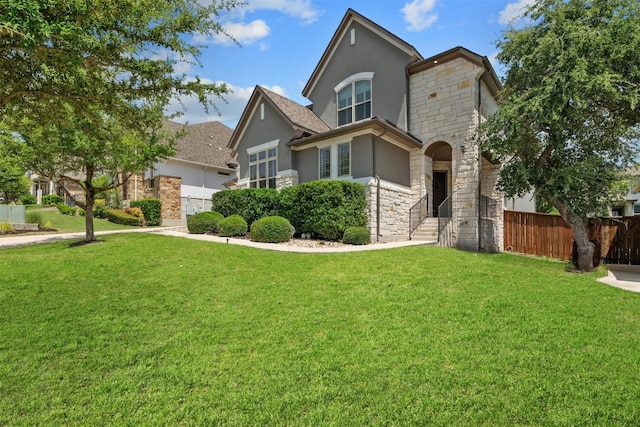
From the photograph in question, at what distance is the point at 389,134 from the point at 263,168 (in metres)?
7.59

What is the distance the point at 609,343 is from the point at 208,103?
8124 mm

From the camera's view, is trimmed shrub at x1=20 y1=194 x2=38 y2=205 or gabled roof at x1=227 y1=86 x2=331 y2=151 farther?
trimmed shrub at x1=20 y1=194 x2=38 y2=205

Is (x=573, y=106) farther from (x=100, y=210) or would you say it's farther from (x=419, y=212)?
(x=100, y=210)

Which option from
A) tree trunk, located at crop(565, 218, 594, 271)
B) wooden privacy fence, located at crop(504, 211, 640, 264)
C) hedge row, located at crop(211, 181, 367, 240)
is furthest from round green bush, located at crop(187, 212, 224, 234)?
tree trunk, located at crop(565, 218, 594, 271)

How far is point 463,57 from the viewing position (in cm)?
1352

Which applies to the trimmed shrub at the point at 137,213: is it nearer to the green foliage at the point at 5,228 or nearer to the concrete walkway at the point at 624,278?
the green foliage at the point at 5,228

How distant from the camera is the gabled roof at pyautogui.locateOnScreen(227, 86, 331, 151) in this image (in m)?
15.8

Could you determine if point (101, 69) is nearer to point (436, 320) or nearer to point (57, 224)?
point (436, 320)

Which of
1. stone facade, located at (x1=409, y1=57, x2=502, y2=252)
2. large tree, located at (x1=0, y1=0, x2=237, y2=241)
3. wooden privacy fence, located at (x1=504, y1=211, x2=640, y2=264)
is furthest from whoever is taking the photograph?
stone facade, located at (x1=409, y1=57, x2=502, y2=252)

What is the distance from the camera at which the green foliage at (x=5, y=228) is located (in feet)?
54.6

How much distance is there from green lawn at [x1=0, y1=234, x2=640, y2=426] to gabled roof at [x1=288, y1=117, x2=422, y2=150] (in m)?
7.24

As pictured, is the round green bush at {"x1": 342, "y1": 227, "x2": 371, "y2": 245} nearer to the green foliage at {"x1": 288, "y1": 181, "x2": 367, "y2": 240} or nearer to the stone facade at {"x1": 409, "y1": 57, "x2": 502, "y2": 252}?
the green foliage at {"x1": 288, "y1": 181, "x2": 367, "y2": 240}

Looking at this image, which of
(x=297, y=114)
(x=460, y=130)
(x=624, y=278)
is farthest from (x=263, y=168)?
(x=624, y=278)

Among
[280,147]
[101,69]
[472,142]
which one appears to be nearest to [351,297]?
[101,69]
